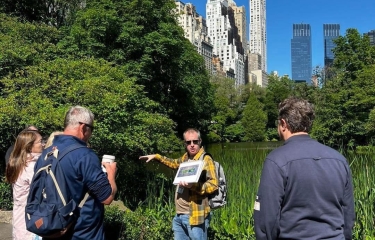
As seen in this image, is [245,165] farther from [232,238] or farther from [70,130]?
[70,130]

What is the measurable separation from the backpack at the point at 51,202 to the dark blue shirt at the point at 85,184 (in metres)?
0.03

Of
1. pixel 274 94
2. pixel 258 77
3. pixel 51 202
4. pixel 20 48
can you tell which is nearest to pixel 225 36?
pixel 258 77

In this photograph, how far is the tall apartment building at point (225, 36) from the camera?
131 metres

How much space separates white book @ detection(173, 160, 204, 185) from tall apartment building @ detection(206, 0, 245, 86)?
12368 cm

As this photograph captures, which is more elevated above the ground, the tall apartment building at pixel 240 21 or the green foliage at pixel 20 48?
the tall apartment building at pixel 240 21

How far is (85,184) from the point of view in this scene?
6.20 feet

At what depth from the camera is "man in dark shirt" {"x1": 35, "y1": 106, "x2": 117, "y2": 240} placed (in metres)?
1.87

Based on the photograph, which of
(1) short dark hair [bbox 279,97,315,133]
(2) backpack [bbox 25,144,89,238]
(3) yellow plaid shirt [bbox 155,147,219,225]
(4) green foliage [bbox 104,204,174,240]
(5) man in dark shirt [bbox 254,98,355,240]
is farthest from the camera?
(4) green foliage [bbox 104,204,174,240]

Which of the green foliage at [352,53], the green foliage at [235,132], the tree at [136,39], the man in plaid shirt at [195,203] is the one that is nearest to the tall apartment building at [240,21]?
the green foliage at [235,132]

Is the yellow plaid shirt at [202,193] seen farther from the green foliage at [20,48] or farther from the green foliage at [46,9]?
the green foliage at [46,9]

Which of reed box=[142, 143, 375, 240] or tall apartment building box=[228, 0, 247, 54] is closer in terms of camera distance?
reed box=[142, 143, 375, 240]

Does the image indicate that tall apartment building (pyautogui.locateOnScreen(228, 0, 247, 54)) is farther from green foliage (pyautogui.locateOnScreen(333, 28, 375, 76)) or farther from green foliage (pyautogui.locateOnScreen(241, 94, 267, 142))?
green foliage (pyautogui.locateOnScreen(333, 28, 375, 76))

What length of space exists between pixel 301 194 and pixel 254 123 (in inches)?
1853

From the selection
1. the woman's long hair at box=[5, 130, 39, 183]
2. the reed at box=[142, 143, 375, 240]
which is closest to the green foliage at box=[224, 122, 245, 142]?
the reed at box=[142, 143, 375, 240]
